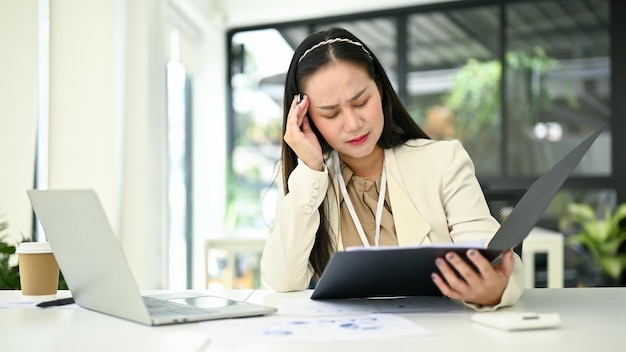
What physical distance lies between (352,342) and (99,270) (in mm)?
460

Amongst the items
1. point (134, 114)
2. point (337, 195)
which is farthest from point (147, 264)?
point (337, 195)

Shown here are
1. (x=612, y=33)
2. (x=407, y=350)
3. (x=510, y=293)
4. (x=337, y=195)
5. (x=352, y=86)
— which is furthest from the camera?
(x=612, y=33)

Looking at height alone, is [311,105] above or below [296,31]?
below

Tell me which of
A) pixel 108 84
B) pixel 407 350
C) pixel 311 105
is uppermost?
pixel 108 84

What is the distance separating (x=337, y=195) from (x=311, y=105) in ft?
0.81

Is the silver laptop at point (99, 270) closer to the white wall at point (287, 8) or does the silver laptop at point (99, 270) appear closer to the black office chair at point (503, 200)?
the black office chair at point (503, 200)

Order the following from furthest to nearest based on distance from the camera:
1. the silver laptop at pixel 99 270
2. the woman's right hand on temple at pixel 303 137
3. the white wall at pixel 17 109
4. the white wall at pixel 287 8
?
the white wall at pixel 287 8, the white wall at pixel 17 109, the woman's right hand on temple at pixel 303 137, the silver laptop at pixel 99 270

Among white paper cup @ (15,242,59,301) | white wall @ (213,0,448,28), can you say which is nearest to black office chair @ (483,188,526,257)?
white paper cup @ (15,242,59,301)

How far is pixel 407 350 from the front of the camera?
88 centimetres

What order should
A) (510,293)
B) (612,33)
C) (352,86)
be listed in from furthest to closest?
(612,33) < (352,86) < (510,293)

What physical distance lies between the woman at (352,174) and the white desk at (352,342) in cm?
41

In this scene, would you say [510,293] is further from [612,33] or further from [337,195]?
[612,33]

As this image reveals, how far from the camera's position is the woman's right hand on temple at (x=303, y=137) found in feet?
5.53

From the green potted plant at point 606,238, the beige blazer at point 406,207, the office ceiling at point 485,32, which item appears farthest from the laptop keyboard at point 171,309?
the office ceiling at point 485,32
